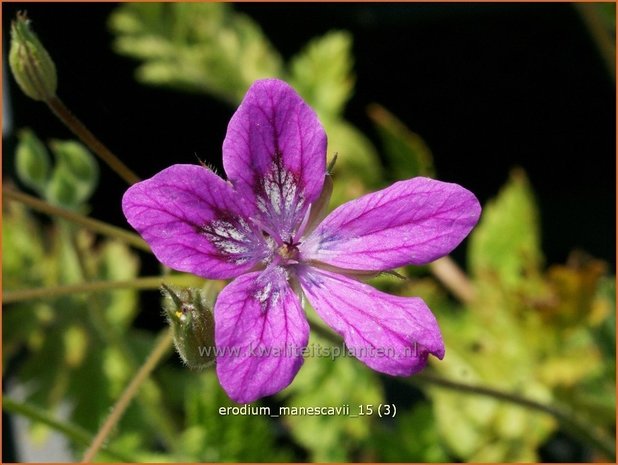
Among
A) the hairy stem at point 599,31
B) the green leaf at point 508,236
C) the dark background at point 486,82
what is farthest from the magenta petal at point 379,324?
the dark background at point 486,82

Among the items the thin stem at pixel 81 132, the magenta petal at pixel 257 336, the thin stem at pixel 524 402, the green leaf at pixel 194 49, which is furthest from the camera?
the green leaf at pixel 194 49

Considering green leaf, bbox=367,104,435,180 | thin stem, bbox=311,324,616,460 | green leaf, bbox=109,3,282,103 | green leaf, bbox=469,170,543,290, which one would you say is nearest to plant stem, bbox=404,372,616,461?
thin stem, bbox=311,324,616,460

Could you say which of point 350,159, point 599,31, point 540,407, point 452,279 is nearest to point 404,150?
point 350,159

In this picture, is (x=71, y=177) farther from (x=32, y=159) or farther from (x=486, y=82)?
(x=486, y=82)

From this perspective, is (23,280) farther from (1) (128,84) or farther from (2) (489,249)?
(2) (489,249)

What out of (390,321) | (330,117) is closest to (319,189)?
(390,321)

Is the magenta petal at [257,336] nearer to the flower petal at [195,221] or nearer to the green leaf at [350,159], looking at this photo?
the flower petal at [195,221]
